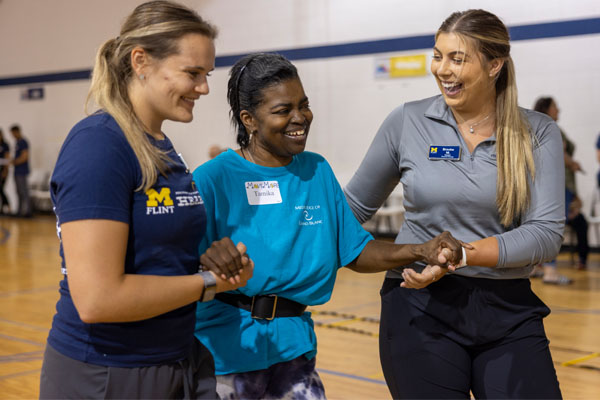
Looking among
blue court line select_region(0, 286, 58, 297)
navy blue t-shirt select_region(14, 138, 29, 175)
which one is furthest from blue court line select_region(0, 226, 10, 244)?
blue court line select_region(0, 286, 58, 297)

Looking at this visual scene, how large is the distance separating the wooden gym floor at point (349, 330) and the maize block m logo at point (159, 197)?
262cm

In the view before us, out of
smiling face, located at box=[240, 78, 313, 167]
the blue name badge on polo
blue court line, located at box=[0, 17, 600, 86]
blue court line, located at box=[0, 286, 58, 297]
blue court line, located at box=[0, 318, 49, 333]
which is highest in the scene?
blue court line, located at box=[0, 17, 600, 86]

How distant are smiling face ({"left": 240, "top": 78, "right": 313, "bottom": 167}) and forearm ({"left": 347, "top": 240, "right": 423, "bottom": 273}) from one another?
36 centimetres

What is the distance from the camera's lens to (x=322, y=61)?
436 inches

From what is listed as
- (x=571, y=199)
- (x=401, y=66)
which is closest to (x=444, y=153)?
(x=571, y=199)

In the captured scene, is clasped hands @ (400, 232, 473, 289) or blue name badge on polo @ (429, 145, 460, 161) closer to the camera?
clasped hands @ (400, 232, 473, 289)

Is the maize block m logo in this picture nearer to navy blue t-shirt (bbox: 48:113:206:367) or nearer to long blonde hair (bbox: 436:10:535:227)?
navy blue t-shirt (bbox: 48:113:206:367)

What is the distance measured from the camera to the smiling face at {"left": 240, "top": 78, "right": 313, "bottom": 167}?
1.95 meters

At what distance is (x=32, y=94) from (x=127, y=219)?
15.3 m

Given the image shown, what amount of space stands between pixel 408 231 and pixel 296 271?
443 millimetres

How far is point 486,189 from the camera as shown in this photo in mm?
2023

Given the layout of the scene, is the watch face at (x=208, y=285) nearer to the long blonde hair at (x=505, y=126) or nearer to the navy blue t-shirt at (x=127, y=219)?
the navy blue t-shirt at (x=127, y=219)

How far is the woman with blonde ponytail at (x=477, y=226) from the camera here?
1963 millimetres

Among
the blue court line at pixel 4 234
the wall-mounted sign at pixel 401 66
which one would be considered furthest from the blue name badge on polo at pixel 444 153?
the blue court line at pixel 4 234
